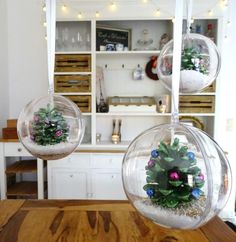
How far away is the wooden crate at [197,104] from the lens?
258 cm

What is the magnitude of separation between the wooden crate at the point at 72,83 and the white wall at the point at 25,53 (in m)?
0.39

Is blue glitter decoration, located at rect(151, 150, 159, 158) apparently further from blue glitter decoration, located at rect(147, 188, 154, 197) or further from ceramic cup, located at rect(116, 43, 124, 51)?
ceramic cup, located at rect(116, 43, 124, 51)

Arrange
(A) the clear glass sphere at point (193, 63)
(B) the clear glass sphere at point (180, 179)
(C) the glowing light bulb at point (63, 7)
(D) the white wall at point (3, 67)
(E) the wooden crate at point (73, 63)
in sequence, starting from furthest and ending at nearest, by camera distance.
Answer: (D) the white wall at point (3, 67) < (E) the wooden crate at point (73, 63) < (C) the glowing light bulb at point (63, 7) < (A) the clear glass sphere at point (193, 63) < (B) the clear glass sphere at point (180, 179)

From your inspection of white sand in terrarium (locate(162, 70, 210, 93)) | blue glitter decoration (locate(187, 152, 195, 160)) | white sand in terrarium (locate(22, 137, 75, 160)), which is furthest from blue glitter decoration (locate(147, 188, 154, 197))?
white sand in terrarium (locate(162, 70, 210, 93))

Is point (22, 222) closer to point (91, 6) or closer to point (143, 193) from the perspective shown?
point (143, 193)

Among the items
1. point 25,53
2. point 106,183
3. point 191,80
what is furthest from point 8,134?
point 191,80

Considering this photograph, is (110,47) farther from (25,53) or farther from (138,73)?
(25,53)

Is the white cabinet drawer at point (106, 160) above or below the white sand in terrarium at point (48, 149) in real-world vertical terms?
below

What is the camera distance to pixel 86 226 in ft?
3.55

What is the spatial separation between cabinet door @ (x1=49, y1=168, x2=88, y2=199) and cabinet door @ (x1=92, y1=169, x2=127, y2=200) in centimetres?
10

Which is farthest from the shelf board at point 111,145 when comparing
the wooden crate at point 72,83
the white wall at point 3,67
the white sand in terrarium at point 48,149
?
the white sand in terrarium at point 48,149

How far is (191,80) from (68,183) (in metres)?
1.91

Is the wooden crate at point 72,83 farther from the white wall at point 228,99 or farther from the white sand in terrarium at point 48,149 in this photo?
the white sand in terrarium at point 48,149

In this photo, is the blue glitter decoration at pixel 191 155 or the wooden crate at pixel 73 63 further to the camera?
the wooden crate at pixel 73 63
